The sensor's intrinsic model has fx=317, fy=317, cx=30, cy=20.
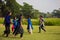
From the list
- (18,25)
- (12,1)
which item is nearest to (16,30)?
(18,25)

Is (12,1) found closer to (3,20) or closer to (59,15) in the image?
(3,20)

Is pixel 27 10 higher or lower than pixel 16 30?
higher

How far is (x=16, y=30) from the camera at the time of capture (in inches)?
519

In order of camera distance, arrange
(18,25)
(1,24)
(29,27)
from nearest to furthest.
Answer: (18,25) < (1,24) < (29,27)

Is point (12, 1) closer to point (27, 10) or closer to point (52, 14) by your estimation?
point (27, 10)

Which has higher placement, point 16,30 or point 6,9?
point 6,9

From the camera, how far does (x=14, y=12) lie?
13.2 metres

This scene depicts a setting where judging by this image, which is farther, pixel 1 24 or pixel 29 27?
pixel 29 27

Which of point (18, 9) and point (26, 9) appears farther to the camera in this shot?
point (18, 9)

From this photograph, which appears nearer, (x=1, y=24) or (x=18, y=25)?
(x=18, y=25)

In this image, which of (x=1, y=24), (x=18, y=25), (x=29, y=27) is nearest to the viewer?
(x=18, y=25)

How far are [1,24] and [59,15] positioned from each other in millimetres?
2608

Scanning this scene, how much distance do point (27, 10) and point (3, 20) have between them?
1247mm

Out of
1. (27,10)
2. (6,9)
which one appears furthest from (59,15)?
(6,9)
